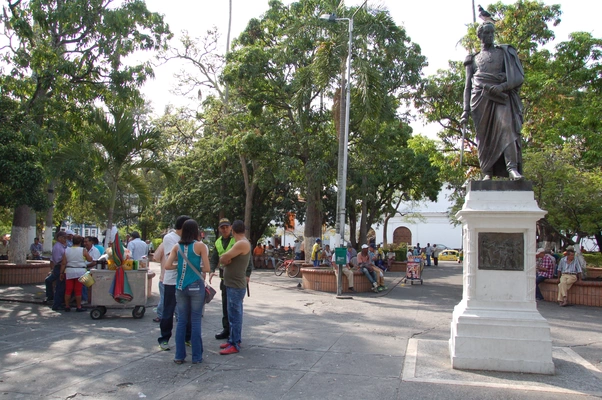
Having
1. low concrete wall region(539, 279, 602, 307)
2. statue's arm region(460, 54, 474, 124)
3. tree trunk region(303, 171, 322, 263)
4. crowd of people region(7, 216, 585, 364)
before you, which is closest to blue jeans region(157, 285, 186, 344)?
crowd of people region(7, 216, 585, 364)

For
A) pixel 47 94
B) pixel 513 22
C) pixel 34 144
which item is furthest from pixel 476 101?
pixel 513 22

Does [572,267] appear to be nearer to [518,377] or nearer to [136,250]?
[518,377]

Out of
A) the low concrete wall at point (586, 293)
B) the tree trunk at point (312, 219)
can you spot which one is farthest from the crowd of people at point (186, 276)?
the low concrete wall at point (586, 293)

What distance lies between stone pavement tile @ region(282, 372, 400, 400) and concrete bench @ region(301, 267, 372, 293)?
9.09 metres

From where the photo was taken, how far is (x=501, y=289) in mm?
6047

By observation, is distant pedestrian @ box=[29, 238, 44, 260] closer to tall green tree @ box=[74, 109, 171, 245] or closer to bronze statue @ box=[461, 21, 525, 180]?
tall green tree @ box=[74, 109, 171, 245]

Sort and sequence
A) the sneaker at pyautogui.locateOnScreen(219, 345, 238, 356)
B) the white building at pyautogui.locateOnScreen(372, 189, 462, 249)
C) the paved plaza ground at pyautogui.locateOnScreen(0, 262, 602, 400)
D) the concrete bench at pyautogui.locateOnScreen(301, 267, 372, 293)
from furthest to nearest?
the white building at pyautogui.locateOnScreen(372, 189, 462, 249), the concrete bench at pyautogui.locateOnScreen(301, 267, 372, 293), the sneaker at pyautogui.locateOnScreen(219, 345, 238, 356), the paved plaza ground at pyautogui.locateOnScreen(0, 262, 602, 400)

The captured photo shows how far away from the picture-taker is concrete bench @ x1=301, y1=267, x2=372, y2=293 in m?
14.8

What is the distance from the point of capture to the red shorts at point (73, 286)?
9844mm

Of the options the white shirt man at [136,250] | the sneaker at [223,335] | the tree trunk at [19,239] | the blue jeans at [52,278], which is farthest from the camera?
the tree trunk at [19,239]

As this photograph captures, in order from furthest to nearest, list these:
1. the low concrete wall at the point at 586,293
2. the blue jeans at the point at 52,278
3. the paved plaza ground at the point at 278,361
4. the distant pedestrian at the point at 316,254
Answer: the distant pedestrian at the point at 316,254 < the low concrete wall at the point at 586,293 < the blue jeans at the point at 52,278 < the paved plaza ground at the point at 278,361

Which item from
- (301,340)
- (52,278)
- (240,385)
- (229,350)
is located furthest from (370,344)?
(52,278)

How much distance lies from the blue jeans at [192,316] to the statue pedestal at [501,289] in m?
2.91

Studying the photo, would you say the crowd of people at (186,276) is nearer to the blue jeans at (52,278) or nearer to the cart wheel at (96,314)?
the blue jeans at (52,278)
